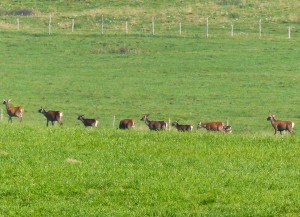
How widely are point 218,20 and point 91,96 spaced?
27199mm

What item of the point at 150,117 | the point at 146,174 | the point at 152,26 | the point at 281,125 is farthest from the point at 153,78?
the point at 146,174

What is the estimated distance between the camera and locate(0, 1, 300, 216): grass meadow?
18.2m

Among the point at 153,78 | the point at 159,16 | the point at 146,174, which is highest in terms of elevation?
the point at 159,16

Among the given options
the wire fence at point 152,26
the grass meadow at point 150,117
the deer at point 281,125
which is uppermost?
the wire fence at point 152,26

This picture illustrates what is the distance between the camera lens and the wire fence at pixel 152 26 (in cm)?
7006

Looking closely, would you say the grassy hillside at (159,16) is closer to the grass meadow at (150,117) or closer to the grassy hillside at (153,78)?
the grass meadow at (150,117)

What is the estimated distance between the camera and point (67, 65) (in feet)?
196

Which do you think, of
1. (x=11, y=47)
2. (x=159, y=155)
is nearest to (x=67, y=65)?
(x=11, y=47)

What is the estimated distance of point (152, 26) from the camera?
7262cm

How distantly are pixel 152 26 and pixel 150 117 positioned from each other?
28.2 m

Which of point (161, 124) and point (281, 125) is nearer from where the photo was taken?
point (161, 124)

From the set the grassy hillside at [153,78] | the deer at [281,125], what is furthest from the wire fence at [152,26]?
the deer at [281,125]

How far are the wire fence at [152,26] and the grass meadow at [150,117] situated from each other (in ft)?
3.15

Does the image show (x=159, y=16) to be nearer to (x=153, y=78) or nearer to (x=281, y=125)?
(x=153, y=78)
